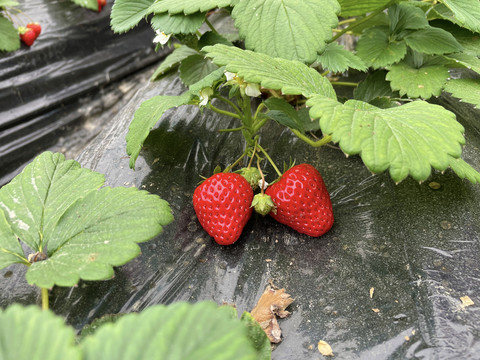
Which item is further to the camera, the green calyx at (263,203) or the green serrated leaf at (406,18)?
the green serrated leaf at (406,18)

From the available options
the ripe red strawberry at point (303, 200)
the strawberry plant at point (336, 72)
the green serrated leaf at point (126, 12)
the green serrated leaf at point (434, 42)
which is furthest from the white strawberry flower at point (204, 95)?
the green serrated leaf at point (434, 42)

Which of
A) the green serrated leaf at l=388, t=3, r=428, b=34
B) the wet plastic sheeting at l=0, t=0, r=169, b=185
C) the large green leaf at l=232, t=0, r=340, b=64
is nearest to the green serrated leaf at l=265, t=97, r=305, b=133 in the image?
the large green leaf at l=232, t=0, r=340, b=64

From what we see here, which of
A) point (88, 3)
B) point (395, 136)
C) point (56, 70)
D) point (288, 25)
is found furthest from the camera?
point (88, 3)

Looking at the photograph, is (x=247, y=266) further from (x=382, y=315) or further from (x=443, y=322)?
(x=443, y=322)

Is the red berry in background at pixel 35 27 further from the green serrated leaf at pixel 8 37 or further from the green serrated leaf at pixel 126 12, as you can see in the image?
the green serrated leaf at pixel 126 12

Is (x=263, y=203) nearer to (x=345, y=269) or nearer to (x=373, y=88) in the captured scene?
(x=345, y=269)

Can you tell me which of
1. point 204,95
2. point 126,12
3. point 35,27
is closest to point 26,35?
point 35,27
